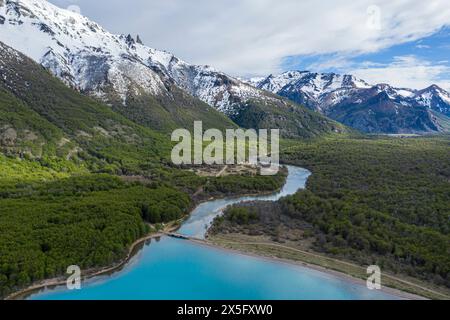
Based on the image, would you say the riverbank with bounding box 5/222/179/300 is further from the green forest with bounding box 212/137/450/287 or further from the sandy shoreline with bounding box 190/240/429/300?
the green forest with bounding box 212/137/450/287

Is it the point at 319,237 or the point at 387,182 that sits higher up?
the point at 387,182

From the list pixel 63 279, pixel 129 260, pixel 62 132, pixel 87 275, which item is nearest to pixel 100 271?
pixel 87 275

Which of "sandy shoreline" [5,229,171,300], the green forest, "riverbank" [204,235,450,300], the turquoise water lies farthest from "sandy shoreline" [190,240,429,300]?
"sandy shoreline" [5,229,171,300]

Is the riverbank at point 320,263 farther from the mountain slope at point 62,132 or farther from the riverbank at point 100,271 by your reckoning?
the mountain slope at point 62,132
